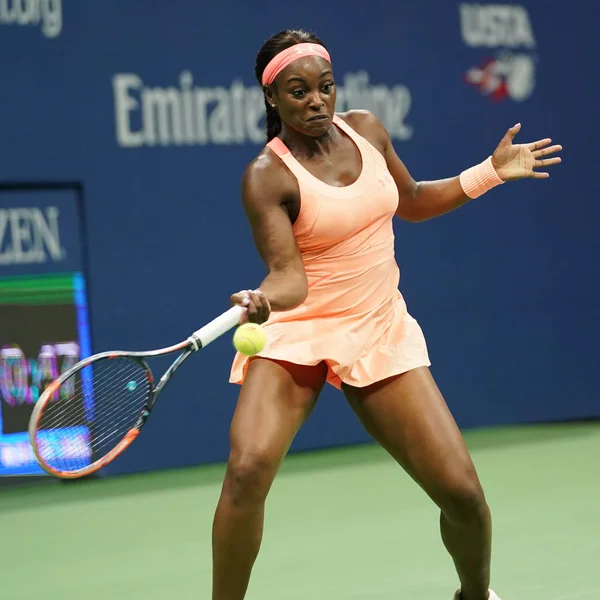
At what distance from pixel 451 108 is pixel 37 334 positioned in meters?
2.88

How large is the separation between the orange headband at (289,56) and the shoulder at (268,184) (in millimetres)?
242

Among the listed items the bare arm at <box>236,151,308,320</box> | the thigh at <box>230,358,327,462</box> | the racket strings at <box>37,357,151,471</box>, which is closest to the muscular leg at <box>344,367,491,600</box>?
the thigh at <box>230,358,327,462</box>

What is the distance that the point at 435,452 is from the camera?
9.77 feet

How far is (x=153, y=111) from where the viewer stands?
6230 mm

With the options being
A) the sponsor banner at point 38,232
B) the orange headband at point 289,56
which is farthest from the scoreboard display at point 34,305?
the orange headband at point 289,56

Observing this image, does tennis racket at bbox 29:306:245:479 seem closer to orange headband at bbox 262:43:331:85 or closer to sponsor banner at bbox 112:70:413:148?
orange headband at bbox 262:43:331:85

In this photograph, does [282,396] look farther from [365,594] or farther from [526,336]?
[526,336]

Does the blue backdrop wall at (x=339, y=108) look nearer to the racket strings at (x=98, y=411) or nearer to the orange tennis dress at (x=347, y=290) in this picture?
the racket strings at (x=98, y=411)

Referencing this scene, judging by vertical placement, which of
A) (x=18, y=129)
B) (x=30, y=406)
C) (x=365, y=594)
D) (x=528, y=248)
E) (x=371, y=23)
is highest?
(x=371, y=23)

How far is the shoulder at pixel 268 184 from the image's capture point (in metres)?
3.03

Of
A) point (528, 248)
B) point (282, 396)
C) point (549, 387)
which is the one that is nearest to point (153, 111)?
point (528, 248)

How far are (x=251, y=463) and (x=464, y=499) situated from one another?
562mm

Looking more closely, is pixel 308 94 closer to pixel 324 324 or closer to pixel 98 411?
pixel 324 324

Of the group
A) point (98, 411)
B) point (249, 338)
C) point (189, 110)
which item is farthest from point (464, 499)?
point (189, 110)
